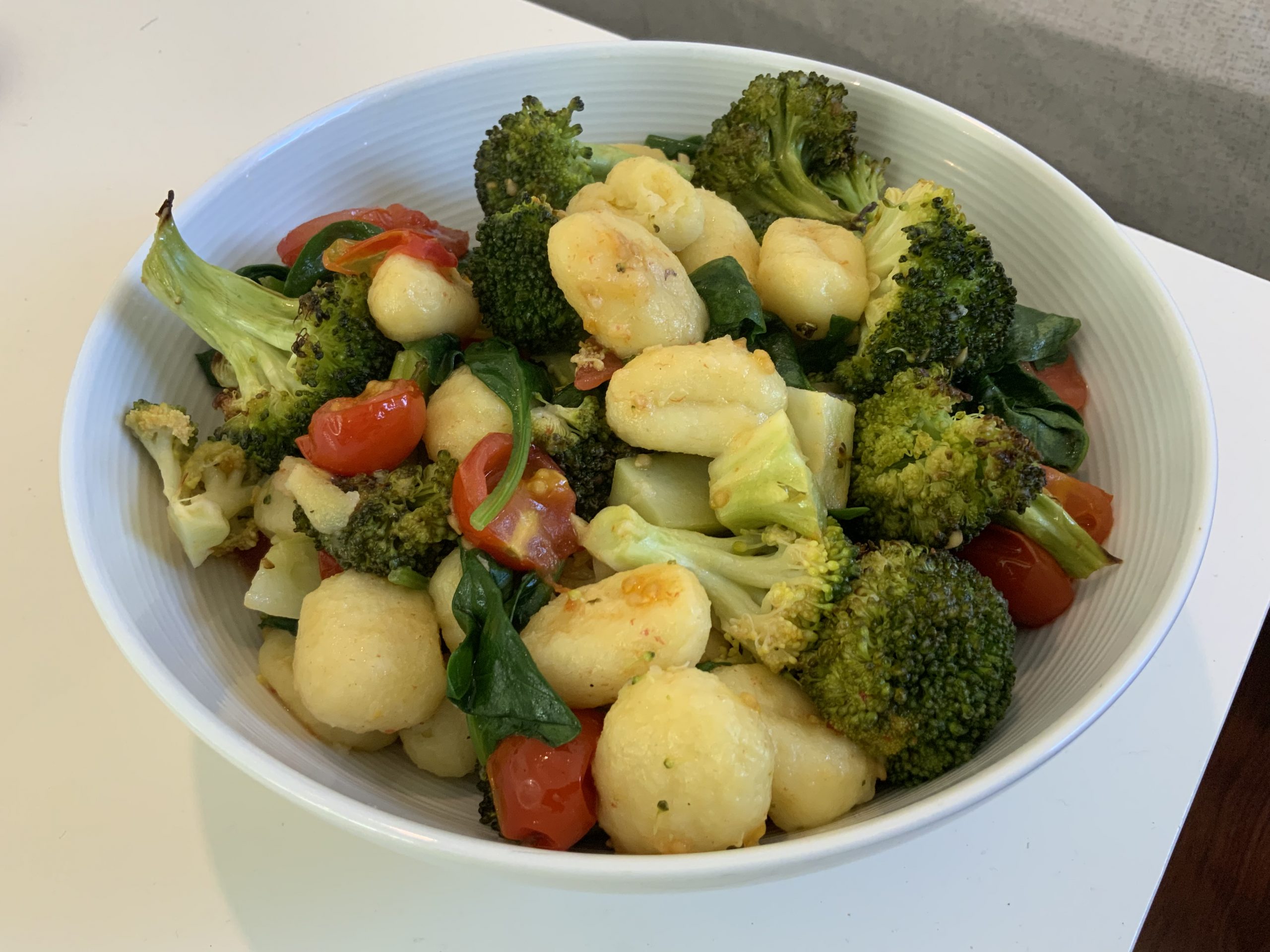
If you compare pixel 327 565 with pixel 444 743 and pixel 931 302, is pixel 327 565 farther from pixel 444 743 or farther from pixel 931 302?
pixel 931 302

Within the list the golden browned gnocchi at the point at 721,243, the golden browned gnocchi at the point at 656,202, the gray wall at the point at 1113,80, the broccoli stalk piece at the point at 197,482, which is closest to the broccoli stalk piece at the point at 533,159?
the golden browned gnocchi at the point at 656,202

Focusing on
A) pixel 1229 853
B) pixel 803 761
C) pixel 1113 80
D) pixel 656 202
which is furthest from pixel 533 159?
pixel 1229 853

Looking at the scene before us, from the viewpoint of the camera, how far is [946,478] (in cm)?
101

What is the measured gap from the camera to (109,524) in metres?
1.05

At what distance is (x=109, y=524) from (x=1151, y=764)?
51.7 inches

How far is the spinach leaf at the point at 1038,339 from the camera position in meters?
1.23

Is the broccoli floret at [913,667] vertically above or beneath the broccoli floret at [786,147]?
beneath

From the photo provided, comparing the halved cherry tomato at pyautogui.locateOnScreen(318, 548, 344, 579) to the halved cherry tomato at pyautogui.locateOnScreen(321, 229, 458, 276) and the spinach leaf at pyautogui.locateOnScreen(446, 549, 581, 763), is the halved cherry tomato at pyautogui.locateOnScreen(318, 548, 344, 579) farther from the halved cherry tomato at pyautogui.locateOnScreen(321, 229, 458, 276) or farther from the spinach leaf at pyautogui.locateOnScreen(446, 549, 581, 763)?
the halved cherry tomato at pyautogui.locateOnScreen(321, 229, 458, 276)

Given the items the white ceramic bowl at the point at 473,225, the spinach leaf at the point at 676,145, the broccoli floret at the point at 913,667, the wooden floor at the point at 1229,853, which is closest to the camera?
the white ceramic bowl at the point at 473,225

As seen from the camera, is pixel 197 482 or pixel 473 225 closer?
pixel 197 482

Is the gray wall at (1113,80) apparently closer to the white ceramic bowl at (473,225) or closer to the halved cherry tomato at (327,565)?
the white ceramic bowl at (473,225)

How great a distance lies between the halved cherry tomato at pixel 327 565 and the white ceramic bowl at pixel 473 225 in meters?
0.13

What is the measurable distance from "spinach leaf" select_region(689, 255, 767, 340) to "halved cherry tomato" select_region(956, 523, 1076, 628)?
1.30ft

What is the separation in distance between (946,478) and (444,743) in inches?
25.9
